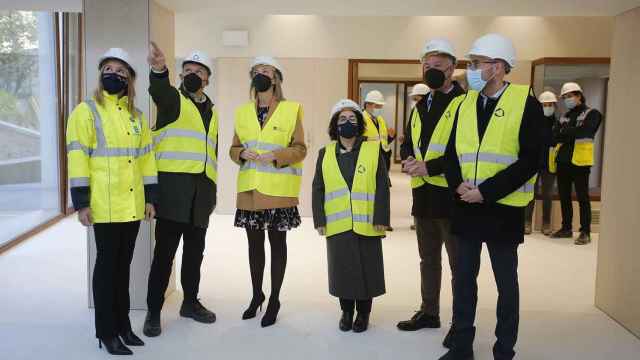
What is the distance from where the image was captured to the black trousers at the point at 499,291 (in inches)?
120

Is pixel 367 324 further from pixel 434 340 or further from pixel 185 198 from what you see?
pixel 185 198

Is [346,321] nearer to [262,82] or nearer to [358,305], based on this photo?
[358,305]

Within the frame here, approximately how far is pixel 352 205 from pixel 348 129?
0.44 m

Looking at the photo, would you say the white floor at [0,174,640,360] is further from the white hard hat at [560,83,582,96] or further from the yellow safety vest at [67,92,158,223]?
the white hard hat at [560,83,582,96]

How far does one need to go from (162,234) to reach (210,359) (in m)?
0.81

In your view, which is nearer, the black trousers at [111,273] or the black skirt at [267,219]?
the black trousers at [111,273]

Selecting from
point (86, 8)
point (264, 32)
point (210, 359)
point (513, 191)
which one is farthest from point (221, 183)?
point (513, 191)

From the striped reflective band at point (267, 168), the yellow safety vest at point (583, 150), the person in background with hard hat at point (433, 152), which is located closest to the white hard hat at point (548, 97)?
the yellow safety vest at point (583, 150)

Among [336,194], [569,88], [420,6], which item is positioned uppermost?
[420,6]

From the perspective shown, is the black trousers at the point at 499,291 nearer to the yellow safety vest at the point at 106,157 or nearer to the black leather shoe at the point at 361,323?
the black leather shoe at the point at 361,323

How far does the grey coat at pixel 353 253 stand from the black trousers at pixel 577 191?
4074 mm

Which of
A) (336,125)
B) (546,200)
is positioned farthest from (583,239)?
(336,125)

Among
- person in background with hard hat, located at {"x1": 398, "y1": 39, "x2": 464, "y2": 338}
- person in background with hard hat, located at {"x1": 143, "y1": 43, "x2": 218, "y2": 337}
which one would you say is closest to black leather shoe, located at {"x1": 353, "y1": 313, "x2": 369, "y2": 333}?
person in background with hard hat, located at {"x1": 398, "y1": 39, "x2": 464, "y2": 338}

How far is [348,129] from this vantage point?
3582mm
